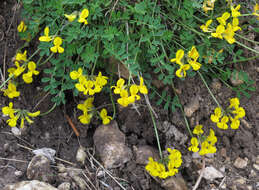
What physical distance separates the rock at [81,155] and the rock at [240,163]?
4.45 ft

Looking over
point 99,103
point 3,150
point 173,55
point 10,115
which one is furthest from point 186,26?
point 3,150

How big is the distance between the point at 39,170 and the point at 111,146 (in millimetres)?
629

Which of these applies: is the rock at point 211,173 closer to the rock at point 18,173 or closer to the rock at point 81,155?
the rock at point 81,155

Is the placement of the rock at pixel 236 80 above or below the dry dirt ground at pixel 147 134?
above

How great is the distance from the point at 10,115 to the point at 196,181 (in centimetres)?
165

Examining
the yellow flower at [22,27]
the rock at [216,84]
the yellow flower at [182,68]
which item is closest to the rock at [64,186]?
the yellow flower at [182,68]

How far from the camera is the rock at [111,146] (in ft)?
8.16

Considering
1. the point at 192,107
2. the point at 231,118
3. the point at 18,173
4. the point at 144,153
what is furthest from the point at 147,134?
the point at 18,173

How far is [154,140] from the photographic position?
274 cm

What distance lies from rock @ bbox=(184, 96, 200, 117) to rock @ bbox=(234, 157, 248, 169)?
586 millimetres

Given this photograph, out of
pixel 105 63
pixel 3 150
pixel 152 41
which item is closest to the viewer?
pixel 3 150

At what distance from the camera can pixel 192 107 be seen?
2.76m

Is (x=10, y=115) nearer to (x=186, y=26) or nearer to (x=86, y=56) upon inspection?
(x=86, y=56)

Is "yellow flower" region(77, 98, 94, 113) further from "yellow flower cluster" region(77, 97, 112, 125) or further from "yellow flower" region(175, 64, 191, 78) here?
"yellow flower" region(175, 64, 191, 78)
